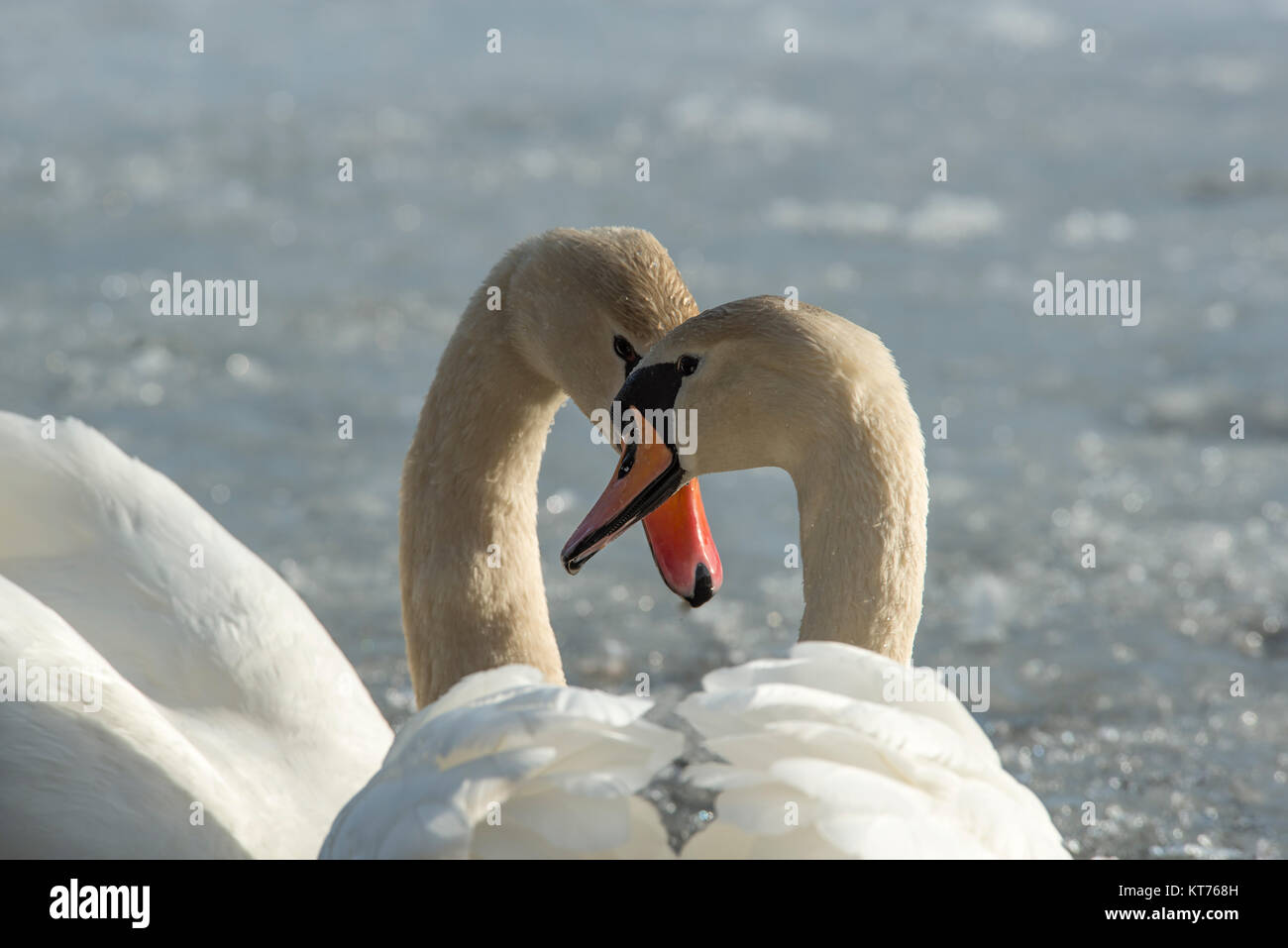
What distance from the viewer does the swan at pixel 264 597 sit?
2.65 metres

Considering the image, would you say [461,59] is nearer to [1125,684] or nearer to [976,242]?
[976,242]

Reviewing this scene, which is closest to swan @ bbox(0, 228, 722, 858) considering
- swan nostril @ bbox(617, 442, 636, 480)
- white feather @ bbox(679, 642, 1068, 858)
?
swan nostril @ bbox(617, 442, 636, 480)

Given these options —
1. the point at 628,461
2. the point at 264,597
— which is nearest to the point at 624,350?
the point at 628,461

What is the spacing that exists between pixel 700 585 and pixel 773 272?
4342 millimetres

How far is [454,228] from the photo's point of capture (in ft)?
25.0

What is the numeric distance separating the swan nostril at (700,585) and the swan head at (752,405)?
0.61ft

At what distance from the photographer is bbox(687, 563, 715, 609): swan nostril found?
9.45 feet

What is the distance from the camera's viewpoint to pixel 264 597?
10.6 ft

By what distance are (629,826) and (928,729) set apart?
0.43 metres

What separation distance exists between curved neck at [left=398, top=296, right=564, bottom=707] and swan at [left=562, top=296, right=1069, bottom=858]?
1.57ft

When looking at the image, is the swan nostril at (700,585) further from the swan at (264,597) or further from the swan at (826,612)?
the swan at (826,612)

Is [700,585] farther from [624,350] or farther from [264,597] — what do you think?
[264,597]

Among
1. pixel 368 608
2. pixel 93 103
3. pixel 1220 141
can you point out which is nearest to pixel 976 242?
pixel 1220 141

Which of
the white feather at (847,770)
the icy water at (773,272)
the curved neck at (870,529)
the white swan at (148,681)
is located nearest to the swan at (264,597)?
the white swan at (148,681)
